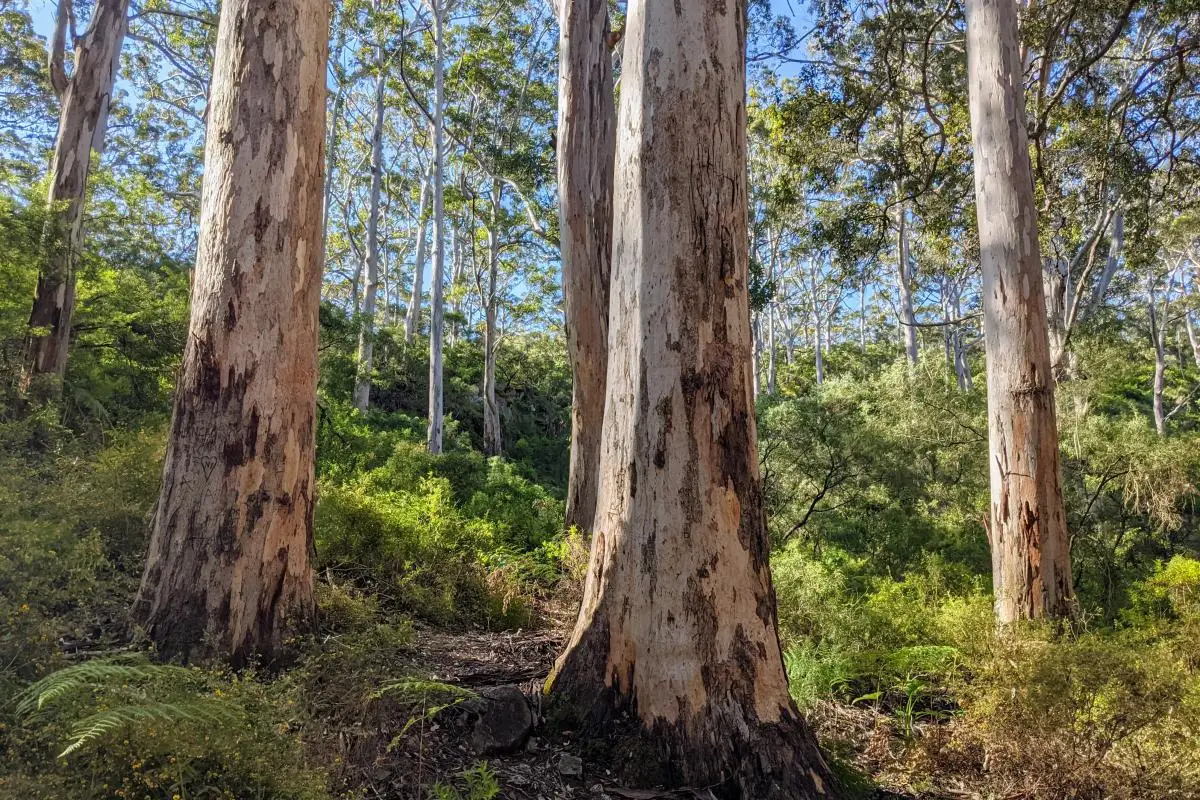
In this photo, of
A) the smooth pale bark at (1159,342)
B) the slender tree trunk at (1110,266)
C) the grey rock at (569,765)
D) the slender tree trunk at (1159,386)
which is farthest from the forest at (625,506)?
the smooth pale bark at (1159,342)

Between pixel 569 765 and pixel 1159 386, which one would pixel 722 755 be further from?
pixel 1159 386

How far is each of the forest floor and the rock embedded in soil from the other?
0.02 m

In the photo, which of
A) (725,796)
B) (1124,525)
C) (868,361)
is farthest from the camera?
(868,361)

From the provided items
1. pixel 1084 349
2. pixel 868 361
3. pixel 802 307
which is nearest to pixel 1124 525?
pixel 1084 349

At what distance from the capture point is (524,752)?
2844 millimetres

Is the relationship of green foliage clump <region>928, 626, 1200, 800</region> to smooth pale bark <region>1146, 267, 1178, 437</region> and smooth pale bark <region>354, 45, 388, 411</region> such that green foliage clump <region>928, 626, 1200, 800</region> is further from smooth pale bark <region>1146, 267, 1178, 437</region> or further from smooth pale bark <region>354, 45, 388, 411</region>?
smooth pale bark <region>1146, 267, 1178, 437</region>

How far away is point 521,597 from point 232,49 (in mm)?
3753

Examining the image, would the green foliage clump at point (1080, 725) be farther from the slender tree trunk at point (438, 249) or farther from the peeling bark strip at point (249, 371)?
the slender tree trunk at point (438, 249)

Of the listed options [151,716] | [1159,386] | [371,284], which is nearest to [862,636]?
[151,716]

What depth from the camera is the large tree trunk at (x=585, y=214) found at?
277 inches

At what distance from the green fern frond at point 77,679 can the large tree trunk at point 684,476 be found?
1.43m

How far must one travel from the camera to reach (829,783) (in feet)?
8.68

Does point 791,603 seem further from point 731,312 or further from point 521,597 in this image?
point 731,312

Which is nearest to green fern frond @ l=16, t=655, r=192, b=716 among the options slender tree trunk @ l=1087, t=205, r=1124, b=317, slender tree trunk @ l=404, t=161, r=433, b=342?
slender tree trunk @ l=1087, t=205, r=1124, b=317
